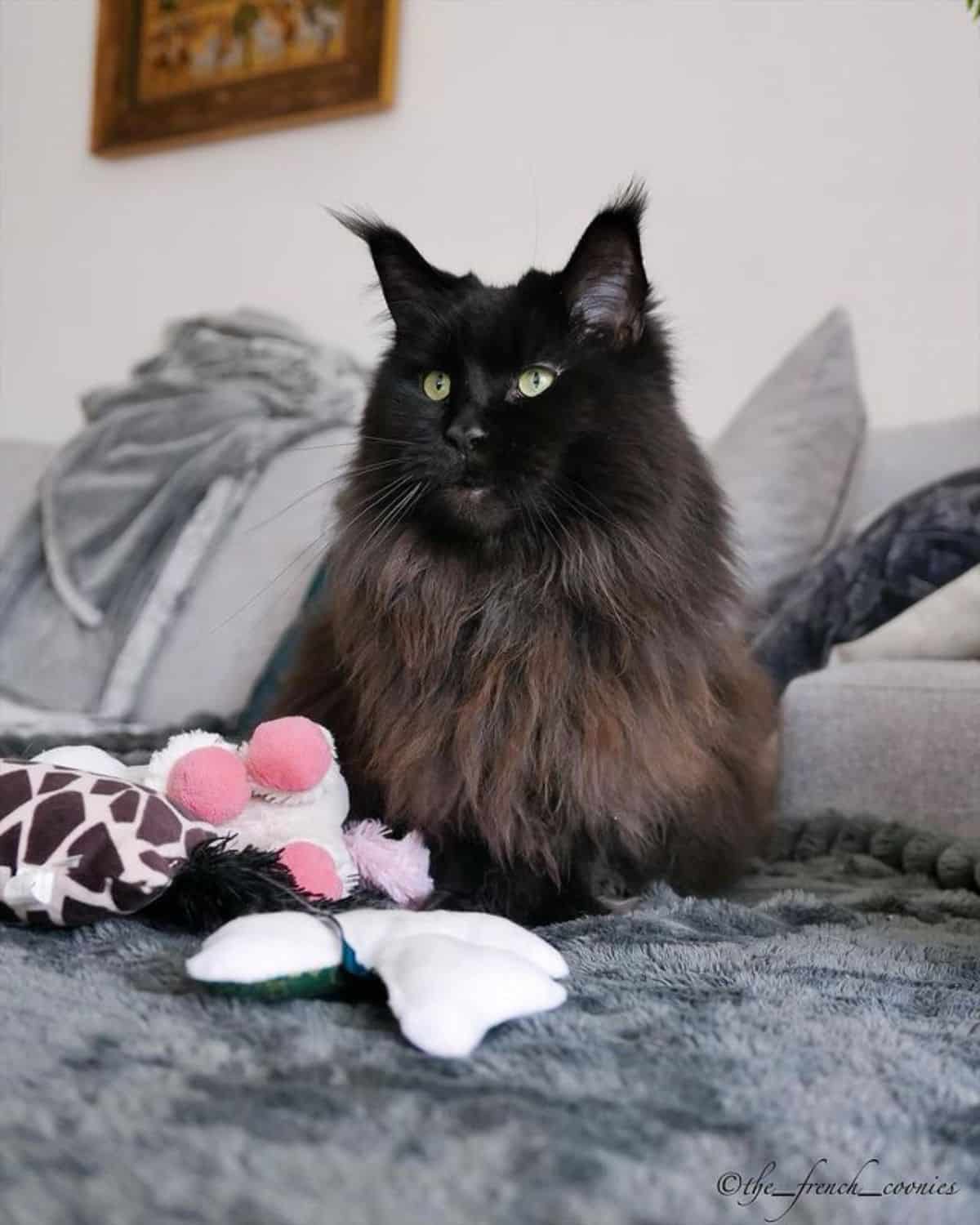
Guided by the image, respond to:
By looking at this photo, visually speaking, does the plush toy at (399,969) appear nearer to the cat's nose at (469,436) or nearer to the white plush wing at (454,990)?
the white plush wing at (454,990)

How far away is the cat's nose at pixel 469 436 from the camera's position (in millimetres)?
1103

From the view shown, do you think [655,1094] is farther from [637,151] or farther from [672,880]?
[637,151]

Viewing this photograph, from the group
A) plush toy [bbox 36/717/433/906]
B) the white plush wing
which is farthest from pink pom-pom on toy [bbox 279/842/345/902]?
the white plush wing

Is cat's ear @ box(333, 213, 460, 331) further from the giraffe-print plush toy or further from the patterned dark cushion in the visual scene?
the patterned dark cushion

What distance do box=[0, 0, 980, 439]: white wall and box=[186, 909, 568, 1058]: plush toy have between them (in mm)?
1371

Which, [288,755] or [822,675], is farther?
[822,675]

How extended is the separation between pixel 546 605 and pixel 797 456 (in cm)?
99

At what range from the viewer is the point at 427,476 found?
1.15 meters

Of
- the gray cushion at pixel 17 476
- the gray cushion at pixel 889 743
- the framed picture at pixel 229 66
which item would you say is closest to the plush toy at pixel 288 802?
the gray cushion at pixel 889 743

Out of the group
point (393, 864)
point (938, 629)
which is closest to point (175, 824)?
point (393, 864)

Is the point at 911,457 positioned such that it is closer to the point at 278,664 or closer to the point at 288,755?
the point at 278,664

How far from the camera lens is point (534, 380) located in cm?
115

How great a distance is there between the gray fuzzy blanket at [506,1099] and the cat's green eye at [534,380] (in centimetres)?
55

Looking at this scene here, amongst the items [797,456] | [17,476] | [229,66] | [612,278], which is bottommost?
[17,476]
